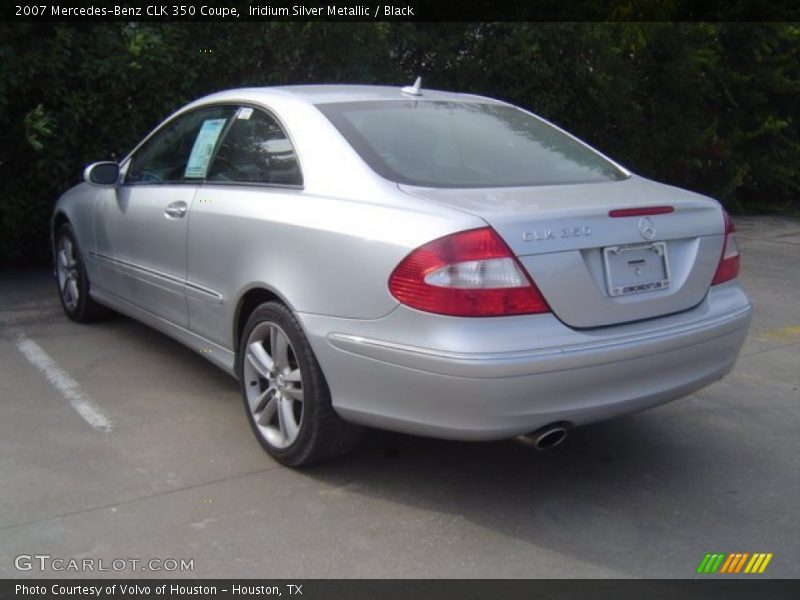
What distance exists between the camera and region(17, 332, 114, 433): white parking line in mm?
4719

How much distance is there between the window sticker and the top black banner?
3.14 metres

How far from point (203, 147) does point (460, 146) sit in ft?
4.71

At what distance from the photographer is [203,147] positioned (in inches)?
197

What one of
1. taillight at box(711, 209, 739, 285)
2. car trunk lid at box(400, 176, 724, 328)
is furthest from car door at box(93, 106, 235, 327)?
taillight at box(711, 209, 739, 285)

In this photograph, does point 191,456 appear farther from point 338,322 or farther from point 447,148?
point 447,148

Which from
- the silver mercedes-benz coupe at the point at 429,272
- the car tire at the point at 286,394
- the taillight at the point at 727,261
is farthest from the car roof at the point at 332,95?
the taillight at the point at 727,261

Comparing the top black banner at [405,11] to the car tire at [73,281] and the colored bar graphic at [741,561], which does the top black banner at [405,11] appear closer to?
the car tire at [73,281]

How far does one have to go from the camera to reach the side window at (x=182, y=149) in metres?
4.96

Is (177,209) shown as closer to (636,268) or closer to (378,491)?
(378,491)

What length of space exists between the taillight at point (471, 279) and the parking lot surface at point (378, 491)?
865mm

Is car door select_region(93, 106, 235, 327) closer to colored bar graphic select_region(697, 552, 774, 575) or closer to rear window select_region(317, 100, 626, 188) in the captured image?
rear window select_region(317, 100, 626, 188)

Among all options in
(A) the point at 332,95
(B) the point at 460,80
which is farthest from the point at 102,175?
(B) the point at 460,80

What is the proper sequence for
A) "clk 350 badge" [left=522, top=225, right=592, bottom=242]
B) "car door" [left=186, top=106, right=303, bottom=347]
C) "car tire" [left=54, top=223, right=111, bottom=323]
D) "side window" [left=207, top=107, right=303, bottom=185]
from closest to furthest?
"clk 350 badge" [left=522, top=225, right=592, bottom=242] → "car door" [left=186, top=106, right=303, bottom=347] → "side window" [left=207, top=107, right=303, bottom=185] → "car tire" [left=54, top=223, right=111, bottom=323]
